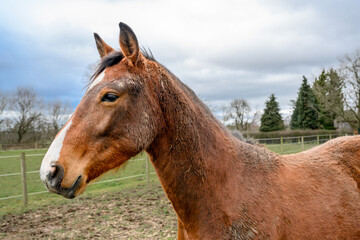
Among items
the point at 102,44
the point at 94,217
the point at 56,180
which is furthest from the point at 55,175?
the point at 94,217

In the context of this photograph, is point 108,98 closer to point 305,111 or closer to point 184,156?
point 184,156

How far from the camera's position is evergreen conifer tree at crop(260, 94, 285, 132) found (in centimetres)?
4116

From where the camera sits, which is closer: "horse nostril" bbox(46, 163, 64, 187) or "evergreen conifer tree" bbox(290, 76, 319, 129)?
"horse nostril" bbox(46, 163, 64, 187)

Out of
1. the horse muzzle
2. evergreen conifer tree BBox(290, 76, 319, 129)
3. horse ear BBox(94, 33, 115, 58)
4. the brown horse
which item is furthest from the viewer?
evergreen conifer tree BBox(290, 76, 319, 129)

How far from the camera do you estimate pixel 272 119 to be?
41.3 m

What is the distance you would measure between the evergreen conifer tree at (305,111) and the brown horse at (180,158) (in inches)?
1793

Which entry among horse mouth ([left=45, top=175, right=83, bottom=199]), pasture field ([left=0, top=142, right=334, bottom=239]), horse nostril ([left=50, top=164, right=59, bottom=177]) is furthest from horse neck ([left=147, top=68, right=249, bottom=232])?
pasture field ([left=0, top=142, right=334, bottom=239])

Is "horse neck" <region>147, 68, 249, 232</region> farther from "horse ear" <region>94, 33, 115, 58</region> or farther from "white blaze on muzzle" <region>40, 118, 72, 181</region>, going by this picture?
"horse ear" <region>94, 33, 115, 58</region>

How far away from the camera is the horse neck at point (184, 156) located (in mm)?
1890

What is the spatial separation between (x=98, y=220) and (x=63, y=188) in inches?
232

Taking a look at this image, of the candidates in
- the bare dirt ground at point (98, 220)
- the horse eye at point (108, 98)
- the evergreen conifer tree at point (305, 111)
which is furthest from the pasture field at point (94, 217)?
the evergreen conifer tree at point (305, 111)

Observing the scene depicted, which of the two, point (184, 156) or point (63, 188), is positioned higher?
point (184, 156)

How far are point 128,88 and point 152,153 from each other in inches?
21.2

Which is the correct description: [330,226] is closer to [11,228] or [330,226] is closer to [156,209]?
[156,209]
